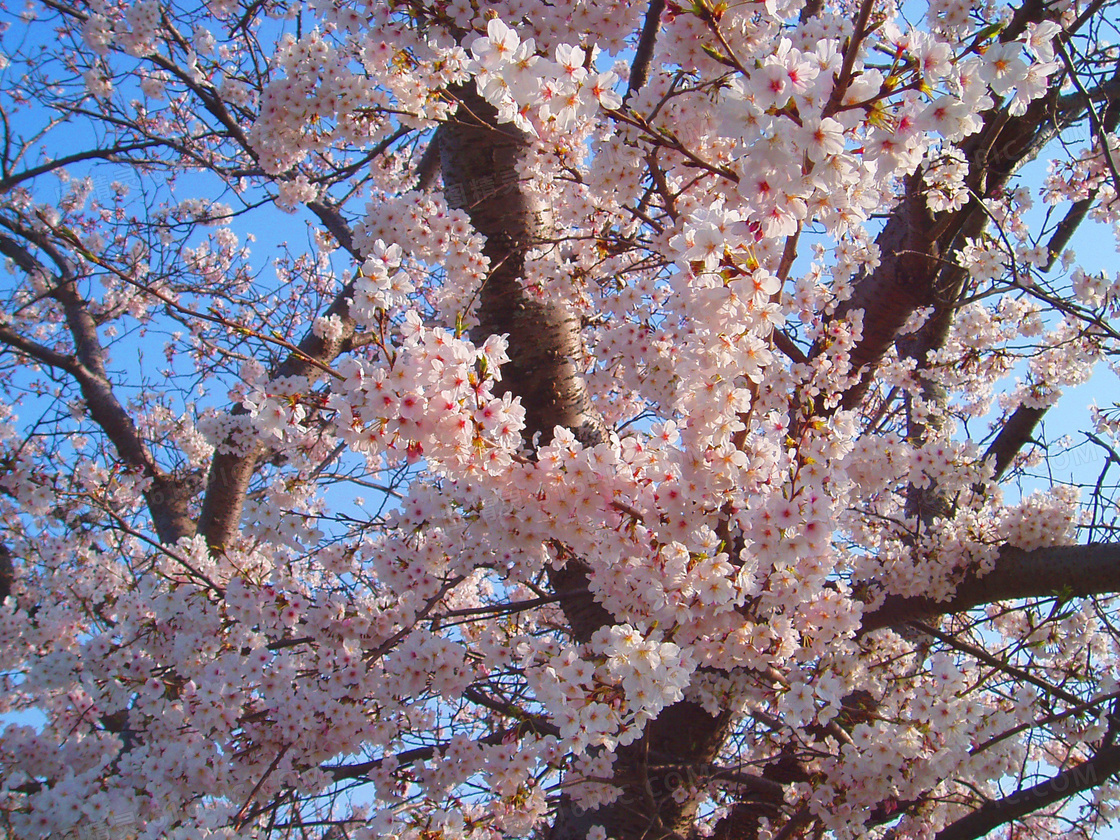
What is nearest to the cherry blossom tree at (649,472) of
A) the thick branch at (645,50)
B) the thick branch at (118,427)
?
the thick branch at (645,50)

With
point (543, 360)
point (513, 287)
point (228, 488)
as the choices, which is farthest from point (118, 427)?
point (543, 360)

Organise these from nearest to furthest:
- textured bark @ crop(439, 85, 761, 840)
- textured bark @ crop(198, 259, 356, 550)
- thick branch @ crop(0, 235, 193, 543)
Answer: textured bark @ crop(439, 85, 761, 840), textured bark @ crop(198, 259, 356, 550), thick branch @ crop(0, 235, 193, 543)

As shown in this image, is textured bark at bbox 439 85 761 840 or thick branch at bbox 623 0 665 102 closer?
thick branch at bbox 623 0 665 102

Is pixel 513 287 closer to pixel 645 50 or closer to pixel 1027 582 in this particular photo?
pixel 645 50

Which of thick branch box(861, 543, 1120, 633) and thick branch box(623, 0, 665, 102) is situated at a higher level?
thick branch box(623, 0, 665, 102)

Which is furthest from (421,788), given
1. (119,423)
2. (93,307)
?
(93,307)

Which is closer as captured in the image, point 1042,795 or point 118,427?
point 1042,795

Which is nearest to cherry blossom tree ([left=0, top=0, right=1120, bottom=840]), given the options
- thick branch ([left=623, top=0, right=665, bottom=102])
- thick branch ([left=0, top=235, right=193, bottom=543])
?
thick branch ([left=623, top=0, right=665, bottom=102])

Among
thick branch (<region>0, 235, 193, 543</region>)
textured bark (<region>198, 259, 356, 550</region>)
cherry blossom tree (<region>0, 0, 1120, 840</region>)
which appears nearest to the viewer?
cherry blossom tree (<region>0, 0, 1120, 840</region>)

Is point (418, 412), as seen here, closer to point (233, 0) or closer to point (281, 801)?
point (281, 801)

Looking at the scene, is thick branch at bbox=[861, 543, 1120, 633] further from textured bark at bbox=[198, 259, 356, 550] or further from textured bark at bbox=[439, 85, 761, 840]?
textured bark at bbox=[198, 259, 356, 550]

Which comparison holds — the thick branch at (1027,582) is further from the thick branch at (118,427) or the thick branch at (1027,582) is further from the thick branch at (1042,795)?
the thick branch at (118,427)

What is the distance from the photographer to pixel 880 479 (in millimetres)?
2715

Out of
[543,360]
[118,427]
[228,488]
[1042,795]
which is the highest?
[118,427]
